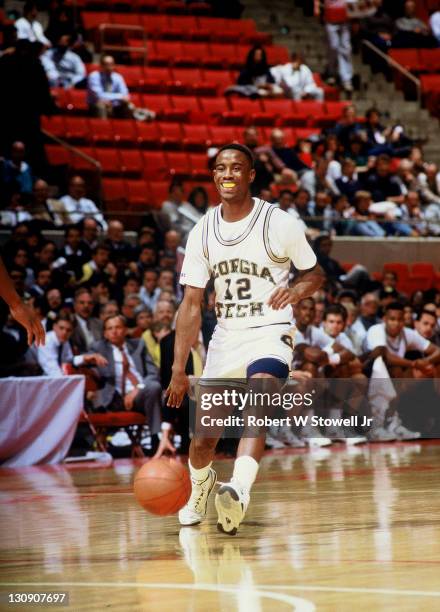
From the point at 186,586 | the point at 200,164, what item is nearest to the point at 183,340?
the point at 186,586

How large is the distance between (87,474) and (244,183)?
4.43 m

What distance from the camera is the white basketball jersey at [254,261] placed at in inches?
280

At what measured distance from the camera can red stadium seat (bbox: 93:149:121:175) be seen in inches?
738

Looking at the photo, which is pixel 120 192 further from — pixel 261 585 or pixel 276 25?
pixel 261 585

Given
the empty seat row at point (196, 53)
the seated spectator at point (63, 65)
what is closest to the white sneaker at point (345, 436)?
the seated spectator at point (63, 65)

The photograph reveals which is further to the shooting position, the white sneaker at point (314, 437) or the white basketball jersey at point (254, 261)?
the white sneaker at point (314, 437)

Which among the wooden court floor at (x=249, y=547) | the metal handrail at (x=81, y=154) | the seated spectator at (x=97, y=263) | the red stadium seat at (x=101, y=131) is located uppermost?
the red stadium seat at (x=101, y=131)

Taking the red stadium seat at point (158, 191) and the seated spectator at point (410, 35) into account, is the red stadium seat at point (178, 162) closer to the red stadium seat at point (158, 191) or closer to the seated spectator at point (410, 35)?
the red stadium seat at point (158, 191)

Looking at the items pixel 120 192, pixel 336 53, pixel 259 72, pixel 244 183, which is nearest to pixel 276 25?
pixel 336 53

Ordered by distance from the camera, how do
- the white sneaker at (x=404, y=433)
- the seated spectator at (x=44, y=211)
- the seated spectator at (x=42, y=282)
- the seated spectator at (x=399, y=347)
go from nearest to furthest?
the white sneaker at (x=404, y=433) < the seated spectator at (x=399, y=347) < the seated spectator at (x=42, y=282) < the seated spectator at (x=44, y=211)

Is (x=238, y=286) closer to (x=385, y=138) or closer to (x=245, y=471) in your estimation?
(x=245, y=471)

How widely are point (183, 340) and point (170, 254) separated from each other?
885cm

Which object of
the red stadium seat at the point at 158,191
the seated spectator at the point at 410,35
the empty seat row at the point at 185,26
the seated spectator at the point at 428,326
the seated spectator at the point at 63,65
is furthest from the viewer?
the seated spectator at the point at 410,35

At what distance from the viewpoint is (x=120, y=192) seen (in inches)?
715
